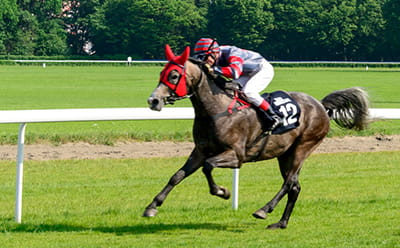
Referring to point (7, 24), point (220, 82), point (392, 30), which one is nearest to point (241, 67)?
point (220, 82)

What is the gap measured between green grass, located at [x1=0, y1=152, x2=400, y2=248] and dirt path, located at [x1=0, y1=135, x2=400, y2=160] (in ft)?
1.69

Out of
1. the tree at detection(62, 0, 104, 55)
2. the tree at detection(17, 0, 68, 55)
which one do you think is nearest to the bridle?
the tree at detection(17, 0, 68, 55)

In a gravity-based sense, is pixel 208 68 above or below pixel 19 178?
above

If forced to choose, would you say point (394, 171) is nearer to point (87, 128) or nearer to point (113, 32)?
point (87, 128)

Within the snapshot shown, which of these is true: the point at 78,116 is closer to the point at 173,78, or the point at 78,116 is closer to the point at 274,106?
the point at 173,78

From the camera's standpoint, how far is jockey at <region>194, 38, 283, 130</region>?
18.6ft

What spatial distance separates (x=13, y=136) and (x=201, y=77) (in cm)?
603

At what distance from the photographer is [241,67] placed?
5684mm

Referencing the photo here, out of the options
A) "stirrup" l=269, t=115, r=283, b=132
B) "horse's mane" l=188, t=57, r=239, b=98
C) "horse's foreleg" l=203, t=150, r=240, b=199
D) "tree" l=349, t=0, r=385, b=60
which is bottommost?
"tree" l=349, t=0, r=385, b=60

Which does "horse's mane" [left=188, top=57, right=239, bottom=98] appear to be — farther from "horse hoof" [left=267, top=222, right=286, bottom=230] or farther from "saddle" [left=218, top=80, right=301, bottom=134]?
"horse hoof" [left=267, top=222, right=286, bottom=230]

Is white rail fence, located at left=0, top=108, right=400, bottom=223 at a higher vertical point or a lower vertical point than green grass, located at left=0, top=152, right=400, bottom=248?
higher

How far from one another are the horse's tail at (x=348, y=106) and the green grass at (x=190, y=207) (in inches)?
27.5

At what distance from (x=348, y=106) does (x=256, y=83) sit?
1.11 m

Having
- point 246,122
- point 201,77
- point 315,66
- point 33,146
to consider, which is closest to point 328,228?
point 246,122
